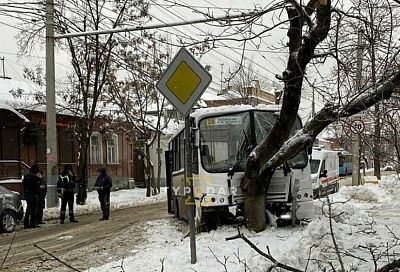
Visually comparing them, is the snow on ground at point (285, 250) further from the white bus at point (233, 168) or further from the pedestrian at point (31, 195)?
the pedestrian at point (31, 195)

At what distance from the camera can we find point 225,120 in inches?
479

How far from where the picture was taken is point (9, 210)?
660 inches

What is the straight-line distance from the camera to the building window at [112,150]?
4250cm

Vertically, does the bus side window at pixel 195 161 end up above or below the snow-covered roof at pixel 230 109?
below

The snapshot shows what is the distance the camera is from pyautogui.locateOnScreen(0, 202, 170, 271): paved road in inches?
431

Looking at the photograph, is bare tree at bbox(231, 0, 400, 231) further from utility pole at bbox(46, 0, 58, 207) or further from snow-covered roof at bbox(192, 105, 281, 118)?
utility pole at bbox(46, 0, 58, 207)

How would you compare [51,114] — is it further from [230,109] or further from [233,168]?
[233,168]

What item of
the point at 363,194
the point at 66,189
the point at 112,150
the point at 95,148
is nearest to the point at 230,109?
the point at 66,189

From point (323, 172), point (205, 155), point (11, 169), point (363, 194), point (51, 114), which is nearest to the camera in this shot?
point (205, 155)

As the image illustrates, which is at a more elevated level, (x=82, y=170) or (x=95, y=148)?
(x=95, y=148)

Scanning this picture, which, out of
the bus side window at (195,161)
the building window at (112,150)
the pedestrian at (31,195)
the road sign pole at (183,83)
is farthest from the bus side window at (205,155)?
the building window at (112,150)

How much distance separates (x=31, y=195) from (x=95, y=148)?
23523 millimetres

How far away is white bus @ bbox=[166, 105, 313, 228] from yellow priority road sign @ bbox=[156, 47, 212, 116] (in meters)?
3.49

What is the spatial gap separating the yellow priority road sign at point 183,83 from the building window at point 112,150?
34.6 m
